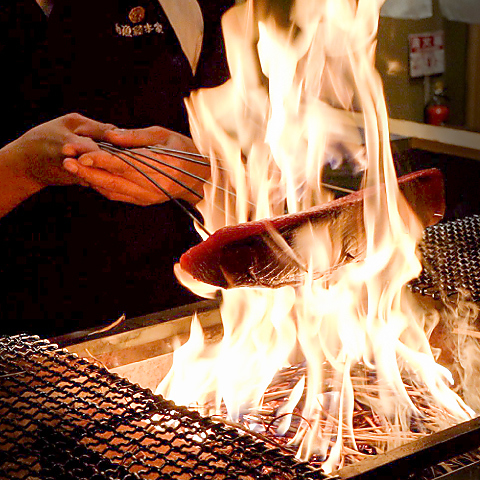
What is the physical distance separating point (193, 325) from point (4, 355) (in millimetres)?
532

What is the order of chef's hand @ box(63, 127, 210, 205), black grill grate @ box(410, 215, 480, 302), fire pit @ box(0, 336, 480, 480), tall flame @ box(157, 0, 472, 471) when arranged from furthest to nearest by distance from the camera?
black grill grate @ box(410, 215, 480, 302) → chef's hand @ box(63, 127, 210, 205) → tall flame @ box(157, 0, 472, 471) → fire pit @ box(0, 336, 480, 480)

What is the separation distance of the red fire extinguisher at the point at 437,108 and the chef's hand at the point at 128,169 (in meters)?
3.98

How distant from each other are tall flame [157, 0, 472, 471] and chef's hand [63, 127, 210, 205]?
12 centimetres

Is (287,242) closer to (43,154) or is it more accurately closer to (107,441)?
(107,441)

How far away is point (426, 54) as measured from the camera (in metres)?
5.82

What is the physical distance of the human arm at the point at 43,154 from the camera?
5.80 feet

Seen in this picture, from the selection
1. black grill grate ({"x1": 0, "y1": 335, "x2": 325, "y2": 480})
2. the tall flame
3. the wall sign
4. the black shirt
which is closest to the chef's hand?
the tall flame

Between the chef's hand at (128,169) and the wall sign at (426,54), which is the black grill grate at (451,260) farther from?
the wall sign at (426,54)

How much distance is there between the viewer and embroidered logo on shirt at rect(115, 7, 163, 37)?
2.41 m

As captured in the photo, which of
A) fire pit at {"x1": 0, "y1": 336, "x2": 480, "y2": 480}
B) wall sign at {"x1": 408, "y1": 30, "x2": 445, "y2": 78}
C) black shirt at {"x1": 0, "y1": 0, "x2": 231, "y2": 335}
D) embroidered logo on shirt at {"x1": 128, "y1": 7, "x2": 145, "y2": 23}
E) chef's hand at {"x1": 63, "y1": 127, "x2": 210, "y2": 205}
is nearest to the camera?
fire pit at {"x1": 0, "y1": 336, "x2": 480, "y2": 480}

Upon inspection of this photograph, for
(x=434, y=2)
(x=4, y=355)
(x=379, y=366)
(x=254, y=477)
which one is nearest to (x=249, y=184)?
(x=379, y=366)

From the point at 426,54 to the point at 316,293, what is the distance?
15.0 ft

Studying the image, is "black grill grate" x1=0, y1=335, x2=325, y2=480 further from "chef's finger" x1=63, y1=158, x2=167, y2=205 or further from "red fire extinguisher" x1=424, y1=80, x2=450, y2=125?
"red fire extinguisher" x1=424, y1=80, x2=450, y2=125

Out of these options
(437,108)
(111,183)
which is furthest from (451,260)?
(437,108)
